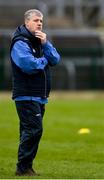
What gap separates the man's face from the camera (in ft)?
32.2

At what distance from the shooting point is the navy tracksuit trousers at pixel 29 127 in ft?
32.7

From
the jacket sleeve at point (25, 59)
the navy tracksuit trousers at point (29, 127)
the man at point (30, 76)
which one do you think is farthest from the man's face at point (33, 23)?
the navy tracksuit trousers at point (29, 127)

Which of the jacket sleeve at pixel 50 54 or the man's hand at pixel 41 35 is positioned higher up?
the man's hand at pixel 41 35

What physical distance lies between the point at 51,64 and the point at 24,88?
1.60ft

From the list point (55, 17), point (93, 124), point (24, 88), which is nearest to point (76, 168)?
point (24, 88)

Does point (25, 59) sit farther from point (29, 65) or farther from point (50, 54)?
point (50, 54)

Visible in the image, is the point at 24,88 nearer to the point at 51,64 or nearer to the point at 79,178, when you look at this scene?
the point at 51,64

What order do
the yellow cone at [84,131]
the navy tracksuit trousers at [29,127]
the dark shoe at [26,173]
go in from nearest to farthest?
the navy tracksuit trousers at [29,127]
the dark shoe at [26,173]
the yellow cone at [84,131]

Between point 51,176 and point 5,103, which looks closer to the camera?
point 51,176

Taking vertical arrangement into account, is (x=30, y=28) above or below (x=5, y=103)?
above

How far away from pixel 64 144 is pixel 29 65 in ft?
16.8

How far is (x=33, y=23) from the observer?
9.84m

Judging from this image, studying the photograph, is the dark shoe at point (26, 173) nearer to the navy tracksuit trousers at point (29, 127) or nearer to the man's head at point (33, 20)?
the navy tracksuit trousers at point (29, 127)

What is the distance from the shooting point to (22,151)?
10.0 m
